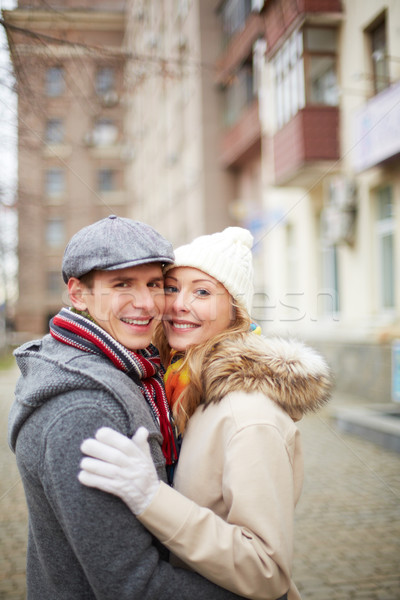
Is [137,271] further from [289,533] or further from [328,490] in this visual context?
[328,490]

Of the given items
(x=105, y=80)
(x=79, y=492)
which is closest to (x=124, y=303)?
(x=79, y=492)

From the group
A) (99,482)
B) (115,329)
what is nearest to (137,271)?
(115,329)

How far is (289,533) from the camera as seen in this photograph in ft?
5.11

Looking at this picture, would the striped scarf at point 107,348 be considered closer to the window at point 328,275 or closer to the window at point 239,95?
the window at point 328,275

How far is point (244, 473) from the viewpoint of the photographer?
153 cm

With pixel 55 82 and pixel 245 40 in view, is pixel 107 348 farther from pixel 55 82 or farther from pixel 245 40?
pixel 245 40

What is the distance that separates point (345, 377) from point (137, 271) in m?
10.1

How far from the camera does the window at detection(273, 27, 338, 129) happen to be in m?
11.3

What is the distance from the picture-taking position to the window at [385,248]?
1059 centimetres

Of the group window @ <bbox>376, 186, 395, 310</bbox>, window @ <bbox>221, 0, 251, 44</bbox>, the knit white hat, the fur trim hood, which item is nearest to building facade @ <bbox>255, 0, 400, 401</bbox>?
window @ <bbox>376, 186, 395, 310</bbox>

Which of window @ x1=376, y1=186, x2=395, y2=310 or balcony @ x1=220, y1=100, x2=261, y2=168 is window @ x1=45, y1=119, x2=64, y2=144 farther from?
balcony @ x1=220, y1=100, x2=261, y2=168

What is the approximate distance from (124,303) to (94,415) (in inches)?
16.2

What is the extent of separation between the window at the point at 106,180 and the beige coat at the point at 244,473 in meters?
26.8

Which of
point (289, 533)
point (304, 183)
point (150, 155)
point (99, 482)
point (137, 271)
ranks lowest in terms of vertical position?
point (289, 533)
